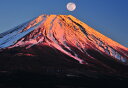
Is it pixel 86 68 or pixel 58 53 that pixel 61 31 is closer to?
pixel 58 53

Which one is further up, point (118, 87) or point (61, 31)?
point (61, 31)

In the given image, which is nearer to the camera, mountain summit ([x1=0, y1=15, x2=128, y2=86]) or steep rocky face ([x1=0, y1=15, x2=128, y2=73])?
mountain summit ([x1=0, y1=15, x2=128, y2=86])

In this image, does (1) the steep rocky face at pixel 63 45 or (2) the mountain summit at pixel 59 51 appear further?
(1) the steep rocky face at pixel 63 45

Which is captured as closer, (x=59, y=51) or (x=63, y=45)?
(x=59, y=51)

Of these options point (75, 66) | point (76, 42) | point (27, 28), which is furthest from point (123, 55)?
point (27, 28)

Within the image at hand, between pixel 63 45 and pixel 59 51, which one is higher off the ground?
pixel 63 45
